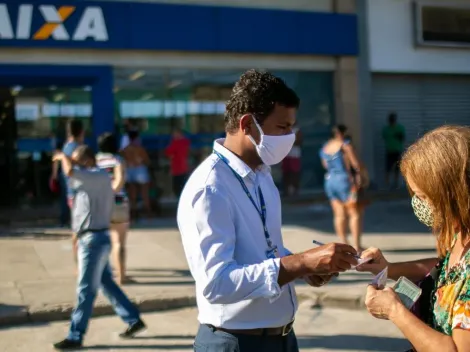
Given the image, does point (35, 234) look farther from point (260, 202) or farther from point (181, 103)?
point (260, 202)

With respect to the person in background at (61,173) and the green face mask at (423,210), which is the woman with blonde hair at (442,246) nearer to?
the green face mask at (423,210)

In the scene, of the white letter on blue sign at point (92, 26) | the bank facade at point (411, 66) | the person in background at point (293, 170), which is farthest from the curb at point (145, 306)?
the bank facade at point (411, 66)

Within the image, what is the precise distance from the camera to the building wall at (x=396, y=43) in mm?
16625

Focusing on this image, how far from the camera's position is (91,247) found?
18.4 ft

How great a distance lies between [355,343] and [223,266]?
12.4ft

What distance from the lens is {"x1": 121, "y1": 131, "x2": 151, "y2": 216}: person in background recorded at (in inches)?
449

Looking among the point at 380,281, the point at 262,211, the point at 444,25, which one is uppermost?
the point at 444,25

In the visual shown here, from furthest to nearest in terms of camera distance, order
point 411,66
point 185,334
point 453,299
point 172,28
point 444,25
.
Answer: point 444,25 → point 411,66 → point 172,28 → point 185,334 → point 453,299

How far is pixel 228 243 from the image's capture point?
93.5 inches

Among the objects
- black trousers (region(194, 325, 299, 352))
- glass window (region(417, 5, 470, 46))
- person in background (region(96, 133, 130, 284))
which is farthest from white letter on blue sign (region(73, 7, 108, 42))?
black trousers (region(194, 325, 299, 352))

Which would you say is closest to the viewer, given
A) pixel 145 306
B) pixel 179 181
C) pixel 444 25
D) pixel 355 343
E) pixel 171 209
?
pixel 355 343

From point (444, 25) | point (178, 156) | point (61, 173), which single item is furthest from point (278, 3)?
point (61, 173)

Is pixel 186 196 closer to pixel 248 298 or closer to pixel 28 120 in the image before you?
pixel 248 298

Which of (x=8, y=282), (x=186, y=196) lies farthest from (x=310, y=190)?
(x=186, y=196)
